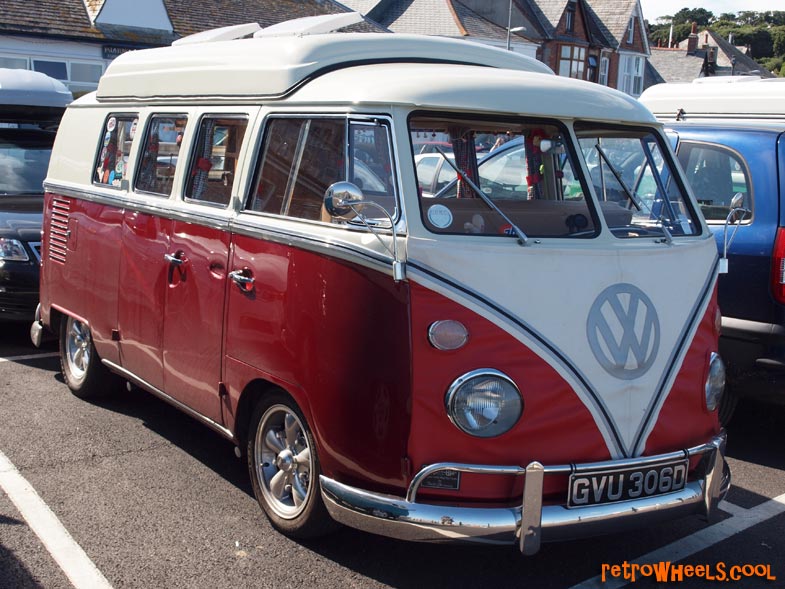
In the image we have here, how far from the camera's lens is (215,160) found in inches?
201

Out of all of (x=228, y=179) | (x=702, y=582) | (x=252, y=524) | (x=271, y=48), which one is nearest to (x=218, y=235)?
(x=228, y=179)

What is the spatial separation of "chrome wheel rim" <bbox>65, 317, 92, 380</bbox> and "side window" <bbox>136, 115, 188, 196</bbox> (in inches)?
55.8

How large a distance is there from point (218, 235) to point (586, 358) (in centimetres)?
204

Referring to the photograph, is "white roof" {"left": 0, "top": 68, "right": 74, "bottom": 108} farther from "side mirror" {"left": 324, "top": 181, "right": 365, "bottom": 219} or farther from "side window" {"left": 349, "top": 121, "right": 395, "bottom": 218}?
"side mirror" {"left": 324, "top": 181, "right": 365, "bottom": 219}

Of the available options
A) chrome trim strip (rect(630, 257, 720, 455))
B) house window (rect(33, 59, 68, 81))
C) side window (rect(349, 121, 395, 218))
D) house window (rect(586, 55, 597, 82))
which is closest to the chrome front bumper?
chrome trim strip (rect(630, 257, 720, 455))

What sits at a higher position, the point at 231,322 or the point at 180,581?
the point at 231,322

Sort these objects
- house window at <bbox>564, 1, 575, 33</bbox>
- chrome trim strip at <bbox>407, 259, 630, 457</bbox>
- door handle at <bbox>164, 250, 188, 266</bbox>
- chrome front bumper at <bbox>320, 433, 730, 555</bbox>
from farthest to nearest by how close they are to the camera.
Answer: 1. house window at <bbox>564, 1, 575, 33</bbox>
2. door handle at <bbox>164, 250, 188, 266</bbox>
3. chrome trim strip at <bbox>407, 259, 630, 457</bbox>
4. chrome front bumper at <bbox>320, 433, 730, 555</bbox>

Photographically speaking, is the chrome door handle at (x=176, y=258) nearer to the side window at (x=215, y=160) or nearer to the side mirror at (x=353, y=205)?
the side window at (x=215, y=160)

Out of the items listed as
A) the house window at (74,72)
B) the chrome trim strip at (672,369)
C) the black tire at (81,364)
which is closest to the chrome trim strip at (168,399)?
the black tire at (81,364)

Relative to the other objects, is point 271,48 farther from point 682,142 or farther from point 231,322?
point 682,142

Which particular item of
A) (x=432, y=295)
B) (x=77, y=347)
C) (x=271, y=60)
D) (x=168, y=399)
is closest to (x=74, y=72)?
(x=77, y=347)

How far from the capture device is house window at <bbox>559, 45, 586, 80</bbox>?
57.9 m

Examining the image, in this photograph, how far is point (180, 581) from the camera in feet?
13.5

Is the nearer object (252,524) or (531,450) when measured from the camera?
(531,450)
